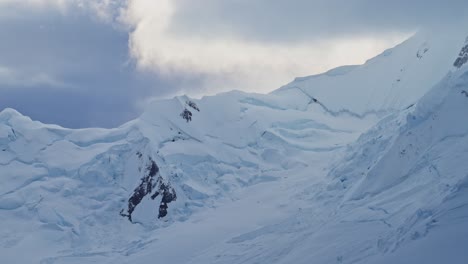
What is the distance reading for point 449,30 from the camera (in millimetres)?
80188

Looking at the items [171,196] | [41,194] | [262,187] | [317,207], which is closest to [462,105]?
[317,207]

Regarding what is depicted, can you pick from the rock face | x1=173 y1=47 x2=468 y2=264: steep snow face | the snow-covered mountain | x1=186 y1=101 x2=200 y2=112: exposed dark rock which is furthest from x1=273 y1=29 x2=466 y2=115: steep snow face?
the rock face

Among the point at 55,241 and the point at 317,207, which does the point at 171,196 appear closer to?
the point at 55,241

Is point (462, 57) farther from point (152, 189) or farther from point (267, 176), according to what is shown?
point (152, 189)

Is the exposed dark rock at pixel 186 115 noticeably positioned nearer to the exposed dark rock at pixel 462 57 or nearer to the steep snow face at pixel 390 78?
the steep snow face at pixel 390 78

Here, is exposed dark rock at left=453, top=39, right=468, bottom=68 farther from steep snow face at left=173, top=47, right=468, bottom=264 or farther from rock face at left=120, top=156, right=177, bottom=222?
rock face at left=120, top=156, right=177, bottom=222

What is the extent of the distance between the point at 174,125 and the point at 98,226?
51.0 ft

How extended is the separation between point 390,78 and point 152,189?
1364 inches

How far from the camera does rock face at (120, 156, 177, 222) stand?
6156cm

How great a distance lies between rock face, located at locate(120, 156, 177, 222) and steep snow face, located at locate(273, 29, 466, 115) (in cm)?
2672

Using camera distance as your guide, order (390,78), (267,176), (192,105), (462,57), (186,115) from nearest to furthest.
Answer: (267,176)
(462,57)
(186,115)
(192,105)
(390,78)

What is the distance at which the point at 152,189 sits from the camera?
62.6 m

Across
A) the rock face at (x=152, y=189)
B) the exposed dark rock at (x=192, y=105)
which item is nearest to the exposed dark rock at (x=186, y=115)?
the exposed dark rock at (x=192, y=105)

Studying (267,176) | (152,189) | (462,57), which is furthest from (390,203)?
(462,57)
